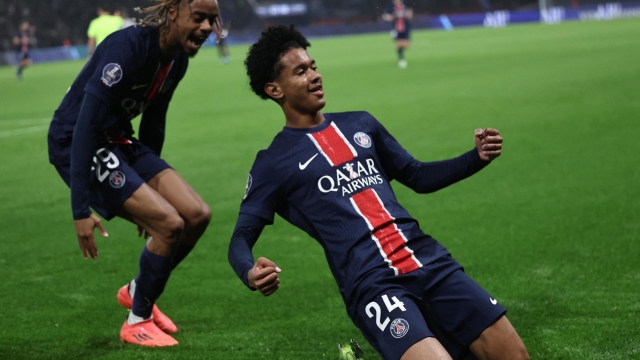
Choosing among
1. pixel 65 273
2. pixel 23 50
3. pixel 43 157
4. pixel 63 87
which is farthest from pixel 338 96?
pixel 23 50

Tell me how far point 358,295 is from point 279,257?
3355 millimetres

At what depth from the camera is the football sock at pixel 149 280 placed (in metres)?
5.12

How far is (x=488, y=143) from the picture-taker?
12.7 ft

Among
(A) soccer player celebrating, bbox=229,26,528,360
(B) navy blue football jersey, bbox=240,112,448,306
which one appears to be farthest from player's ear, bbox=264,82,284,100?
(B) navy blue football jersey, bbox=240,112,448,306

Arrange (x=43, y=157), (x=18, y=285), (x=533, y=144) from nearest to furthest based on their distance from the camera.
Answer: (x=18, y=285) → (x=533, y=144) → (x=43, y=157)

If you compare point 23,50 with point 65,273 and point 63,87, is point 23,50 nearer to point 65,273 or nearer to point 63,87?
point 63,87

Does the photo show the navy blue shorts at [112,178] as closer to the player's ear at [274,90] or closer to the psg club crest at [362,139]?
the player's ear at [274,90]

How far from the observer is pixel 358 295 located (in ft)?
11.8

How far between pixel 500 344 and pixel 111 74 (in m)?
2.52

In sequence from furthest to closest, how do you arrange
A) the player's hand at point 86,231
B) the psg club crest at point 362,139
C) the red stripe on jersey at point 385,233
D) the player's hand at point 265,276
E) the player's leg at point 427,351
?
the player's hand at point 86,231 → the psg club crest at point 362,139 → the red stripe on jersey at point 385,233 → the player's leg at point 427,351 → the player's hand at point 265,276

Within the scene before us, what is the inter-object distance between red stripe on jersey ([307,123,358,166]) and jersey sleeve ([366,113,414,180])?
0.20 metres

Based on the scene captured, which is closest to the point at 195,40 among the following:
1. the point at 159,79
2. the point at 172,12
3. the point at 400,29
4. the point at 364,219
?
the point at 172,12

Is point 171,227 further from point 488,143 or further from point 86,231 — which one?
point 488,143

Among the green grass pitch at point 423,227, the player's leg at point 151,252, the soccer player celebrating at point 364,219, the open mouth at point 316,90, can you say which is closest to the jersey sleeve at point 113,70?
the player's leg at point 151,252
